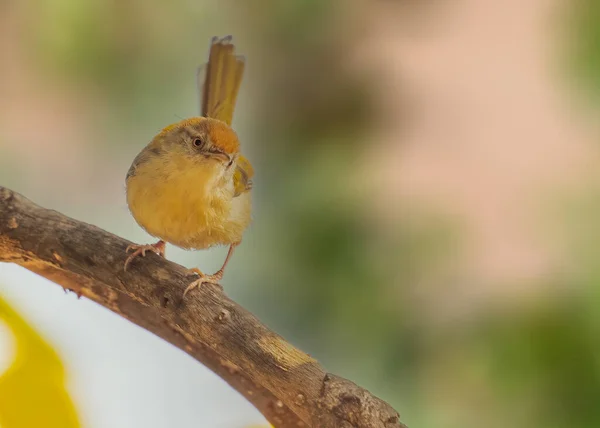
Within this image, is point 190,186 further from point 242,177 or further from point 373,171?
point 373,171

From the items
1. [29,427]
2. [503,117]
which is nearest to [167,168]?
[29,427]

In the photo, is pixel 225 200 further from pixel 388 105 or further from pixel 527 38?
pixel 527 38

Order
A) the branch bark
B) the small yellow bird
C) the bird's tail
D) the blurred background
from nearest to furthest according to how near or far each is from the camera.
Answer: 1. the branch bark
2. the small yellow bird
3. the bird's tail
4. the blurred background

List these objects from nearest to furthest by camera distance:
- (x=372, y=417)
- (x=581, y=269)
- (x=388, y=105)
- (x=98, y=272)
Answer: (x=372, y=417), (x=98, y=272), (x=581, y=269), (x=388, y=105)

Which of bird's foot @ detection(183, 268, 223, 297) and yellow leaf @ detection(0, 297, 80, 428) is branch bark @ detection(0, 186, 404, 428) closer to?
bird's foot @ detection(183, 268, 223, 297)

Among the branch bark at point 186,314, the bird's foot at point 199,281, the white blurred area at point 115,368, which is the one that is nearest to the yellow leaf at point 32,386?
the white blurred area at point 115,368

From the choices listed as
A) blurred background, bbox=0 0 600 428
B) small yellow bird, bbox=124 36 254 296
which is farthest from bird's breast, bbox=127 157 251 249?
blurred background, bbox=0 0 600 428

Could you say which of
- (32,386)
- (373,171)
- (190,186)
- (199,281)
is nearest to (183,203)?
(190,186)
